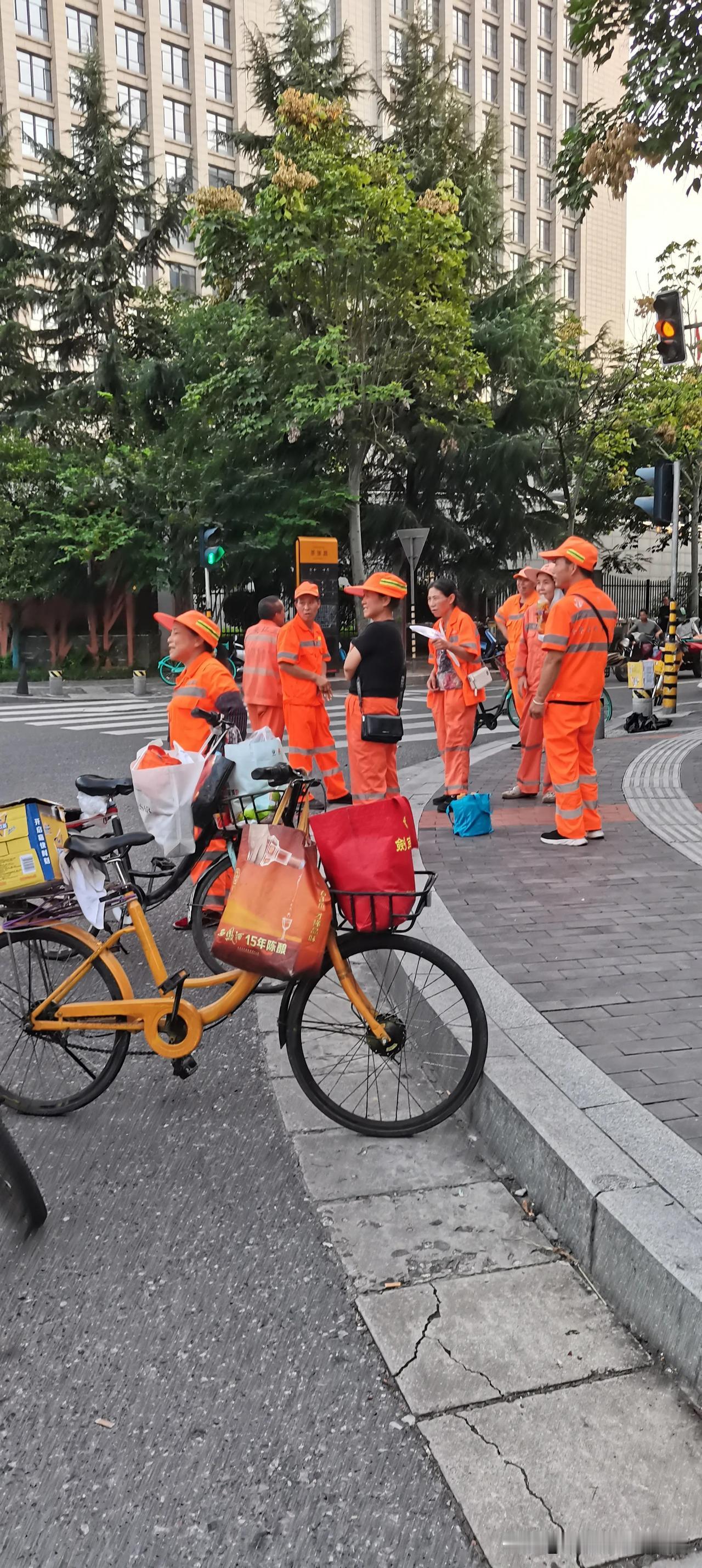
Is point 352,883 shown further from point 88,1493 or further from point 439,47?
point 439,47

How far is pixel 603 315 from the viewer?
7238cm

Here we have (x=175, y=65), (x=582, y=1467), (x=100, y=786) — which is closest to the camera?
(x=582, y=1467)

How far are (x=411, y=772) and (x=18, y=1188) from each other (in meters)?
8.09

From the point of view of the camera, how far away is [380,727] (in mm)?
7152

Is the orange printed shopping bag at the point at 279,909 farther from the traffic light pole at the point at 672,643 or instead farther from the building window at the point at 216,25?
the building window at the point at 216,25

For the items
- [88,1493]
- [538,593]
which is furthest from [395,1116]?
[538,593]

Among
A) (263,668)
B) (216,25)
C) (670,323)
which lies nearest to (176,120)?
(216,25)

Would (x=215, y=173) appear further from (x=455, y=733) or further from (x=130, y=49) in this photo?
(x=455, y=733)

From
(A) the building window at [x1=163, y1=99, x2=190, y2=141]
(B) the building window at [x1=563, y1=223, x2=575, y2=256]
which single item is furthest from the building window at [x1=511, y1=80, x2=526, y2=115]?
(A) the building window at [x1=163, y1=99, x2=190, y2=141]

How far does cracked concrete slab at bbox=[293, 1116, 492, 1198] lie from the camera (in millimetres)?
3303

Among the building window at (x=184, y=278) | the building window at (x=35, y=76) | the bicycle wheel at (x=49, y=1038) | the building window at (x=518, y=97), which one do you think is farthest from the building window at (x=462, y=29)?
the bicycle wheel at (x=49, y=1038)

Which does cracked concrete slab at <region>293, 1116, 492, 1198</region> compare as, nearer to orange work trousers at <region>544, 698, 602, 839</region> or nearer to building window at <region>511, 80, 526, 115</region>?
orange work trousers at <region>544, 698, 602, 839</region>

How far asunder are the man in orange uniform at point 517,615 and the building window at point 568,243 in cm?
6525

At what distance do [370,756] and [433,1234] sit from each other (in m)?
4.60
